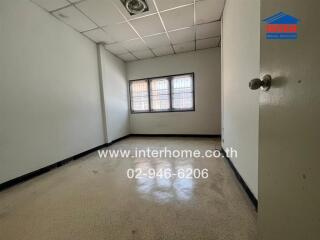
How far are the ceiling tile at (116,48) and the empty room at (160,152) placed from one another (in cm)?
7

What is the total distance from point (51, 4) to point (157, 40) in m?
2.41

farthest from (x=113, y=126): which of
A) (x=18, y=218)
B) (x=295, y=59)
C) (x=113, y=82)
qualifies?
(x=295, y=59)

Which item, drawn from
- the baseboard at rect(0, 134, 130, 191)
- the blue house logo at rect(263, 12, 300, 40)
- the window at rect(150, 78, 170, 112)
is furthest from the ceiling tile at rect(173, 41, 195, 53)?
the blue house logo at rect(263, 12, 300, 40)

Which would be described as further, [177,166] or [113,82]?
[113,82]

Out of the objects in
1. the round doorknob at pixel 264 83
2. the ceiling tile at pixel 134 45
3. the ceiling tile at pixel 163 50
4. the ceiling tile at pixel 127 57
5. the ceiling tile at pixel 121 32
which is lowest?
the round doorknob at pixel 264 83

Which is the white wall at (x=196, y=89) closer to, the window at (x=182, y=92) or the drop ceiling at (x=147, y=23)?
the window at (x=182, y=92)

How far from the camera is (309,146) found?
44 cm

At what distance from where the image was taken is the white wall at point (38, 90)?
2.20 meters

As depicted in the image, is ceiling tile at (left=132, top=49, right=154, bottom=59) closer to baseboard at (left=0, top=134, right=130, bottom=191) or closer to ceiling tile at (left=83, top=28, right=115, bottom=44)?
ceiling tile at (left=83, top=28, right=115, bottom=44)

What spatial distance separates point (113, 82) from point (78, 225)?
4206mm

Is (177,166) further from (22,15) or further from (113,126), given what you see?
(22,15)

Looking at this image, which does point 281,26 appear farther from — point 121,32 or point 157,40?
point 157,40

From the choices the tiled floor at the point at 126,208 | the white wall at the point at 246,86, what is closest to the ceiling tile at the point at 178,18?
the white wall at the point at 246,86

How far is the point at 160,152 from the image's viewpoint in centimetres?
361
